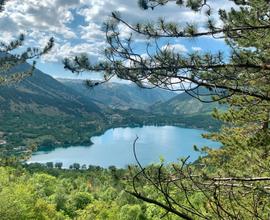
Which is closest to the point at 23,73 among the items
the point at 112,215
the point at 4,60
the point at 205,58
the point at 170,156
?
the point at 4,60

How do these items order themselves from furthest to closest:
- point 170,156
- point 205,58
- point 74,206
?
point 170,156, point 74,206, point 205,58

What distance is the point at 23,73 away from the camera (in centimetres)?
2128

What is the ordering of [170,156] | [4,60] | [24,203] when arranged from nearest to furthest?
1. [4,60]
2. [24,203]
3. [170,156]

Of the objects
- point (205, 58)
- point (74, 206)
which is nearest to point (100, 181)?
point (74, 206)

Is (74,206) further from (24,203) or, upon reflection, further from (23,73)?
(23,73)

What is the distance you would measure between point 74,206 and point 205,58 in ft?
171

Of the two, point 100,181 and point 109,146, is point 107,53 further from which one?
point 109,146

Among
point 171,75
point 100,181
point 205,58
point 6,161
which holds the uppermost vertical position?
point 205,58

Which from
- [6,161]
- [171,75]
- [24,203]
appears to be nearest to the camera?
[171,75]

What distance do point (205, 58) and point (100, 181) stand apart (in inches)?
3239

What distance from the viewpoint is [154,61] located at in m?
6.12

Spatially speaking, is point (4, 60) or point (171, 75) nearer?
point (171, 75)

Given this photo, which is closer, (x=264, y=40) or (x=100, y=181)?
(x=264, y=40)

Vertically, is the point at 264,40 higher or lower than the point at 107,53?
higher
